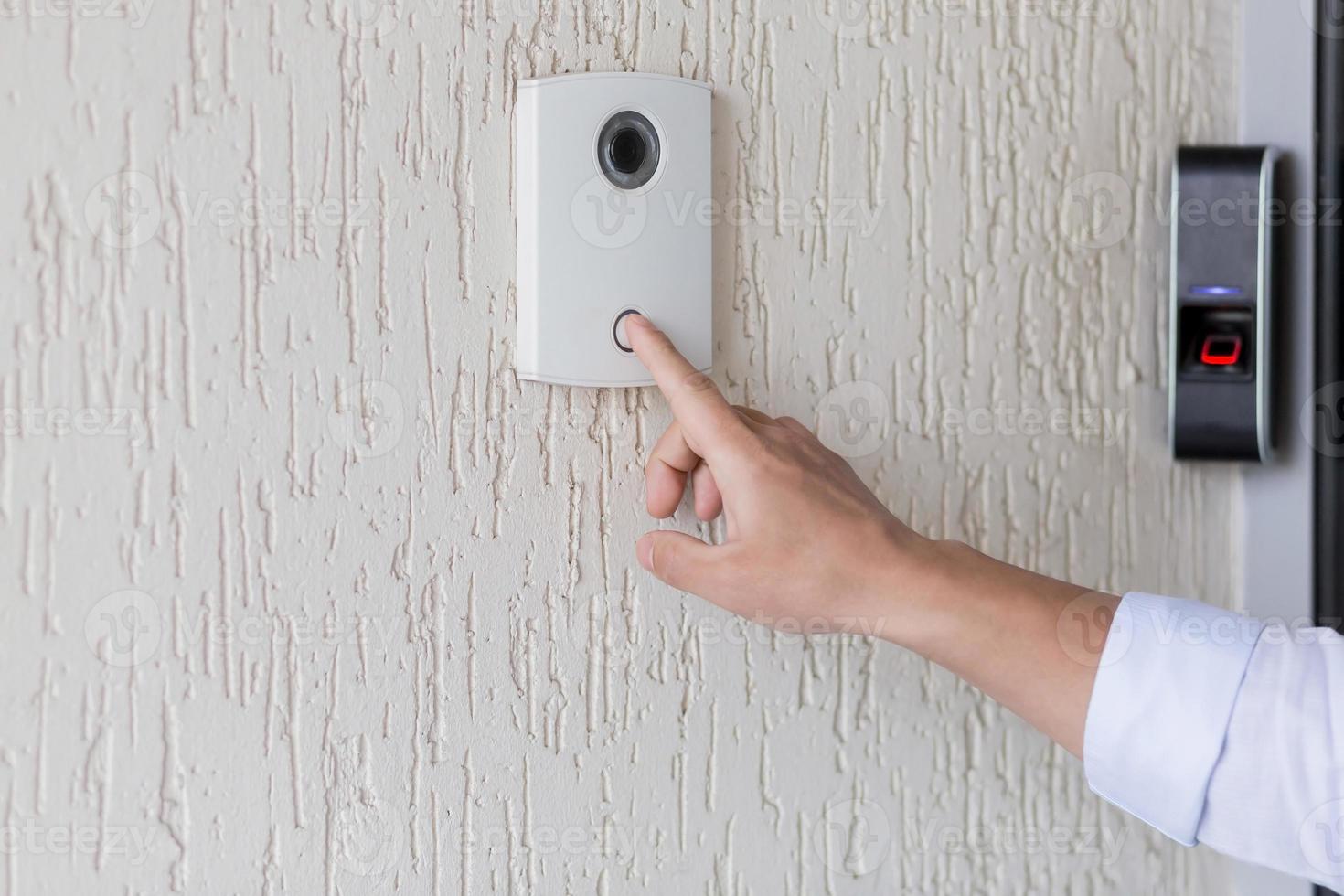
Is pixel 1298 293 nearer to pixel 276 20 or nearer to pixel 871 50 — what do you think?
pixel 871 50

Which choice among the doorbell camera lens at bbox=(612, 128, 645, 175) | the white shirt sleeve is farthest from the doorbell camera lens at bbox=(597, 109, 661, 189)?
the white shirt sleeve

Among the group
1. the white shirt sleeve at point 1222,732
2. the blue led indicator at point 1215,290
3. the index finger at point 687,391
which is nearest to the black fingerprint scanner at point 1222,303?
the blue led indicator at point 1215,290

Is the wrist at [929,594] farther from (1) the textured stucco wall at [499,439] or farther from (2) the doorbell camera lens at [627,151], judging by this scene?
(2) the doorbell camera lens at [627,151]

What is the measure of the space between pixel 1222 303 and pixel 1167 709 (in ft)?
0.85

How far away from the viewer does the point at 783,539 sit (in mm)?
432

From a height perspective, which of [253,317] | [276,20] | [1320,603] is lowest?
[1320,603]

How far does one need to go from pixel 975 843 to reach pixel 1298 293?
367 millimetres

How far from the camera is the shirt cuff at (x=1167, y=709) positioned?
1.41 ft

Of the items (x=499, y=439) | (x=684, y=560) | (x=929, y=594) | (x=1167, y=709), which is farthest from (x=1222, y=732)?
(x=499, y=439)

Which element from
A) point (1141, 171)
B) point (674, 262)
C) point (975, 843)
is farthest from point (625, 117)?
point (975, 843)

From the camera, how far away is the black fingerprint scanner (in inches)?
22.3

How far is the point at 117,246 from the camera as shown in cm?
41

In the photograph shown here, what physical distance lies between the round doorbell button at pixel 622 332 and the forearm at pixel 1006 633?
16cm

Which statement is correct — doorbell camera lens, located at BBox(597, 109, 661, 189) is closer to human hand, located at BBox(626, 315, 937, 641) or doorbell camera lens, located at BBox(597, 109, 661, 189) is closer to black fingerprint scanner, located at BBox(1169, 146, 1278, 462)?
human hand, located at BBox(626, 315, 937, 641)
